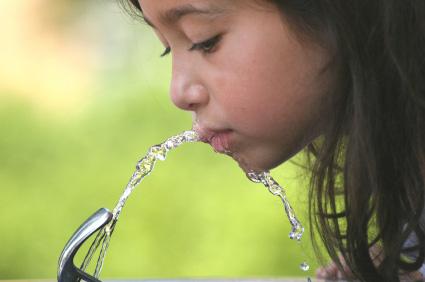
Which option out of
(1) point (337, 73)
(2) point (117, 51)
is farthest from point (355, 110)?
(2) point (117, 51)

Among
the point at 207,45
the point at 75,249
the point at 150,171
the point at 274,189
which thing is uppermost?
the point at 207,45

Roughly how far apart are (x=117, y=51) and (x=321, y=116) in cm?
196

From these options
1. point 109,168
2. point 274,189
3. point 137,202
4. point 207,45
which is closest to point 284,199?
point 274,189

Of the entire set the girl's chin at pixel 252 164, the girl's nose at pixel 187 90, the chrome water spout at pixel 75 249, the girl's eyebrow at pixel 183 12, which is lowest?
the girl's chin at pixel 252 164

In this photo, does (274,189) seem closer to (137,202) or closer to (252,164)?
(252,164)

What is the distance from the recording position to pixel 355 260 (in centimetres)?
138

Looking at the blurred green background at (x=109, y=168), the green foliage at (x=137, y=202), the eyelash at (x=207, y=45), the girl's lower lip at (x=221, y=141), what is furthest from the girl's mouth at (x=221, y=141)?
the green foliage at (x=137, y=202)

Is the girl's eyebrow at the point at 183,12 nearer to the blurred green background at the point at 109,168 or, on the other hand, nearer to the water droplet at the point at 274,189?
the water droplet at the point at 274,189

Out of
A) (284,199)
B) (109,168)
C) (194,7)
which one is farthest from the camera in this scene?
(109,168)

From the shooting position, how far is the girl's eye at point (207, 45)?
1279mm

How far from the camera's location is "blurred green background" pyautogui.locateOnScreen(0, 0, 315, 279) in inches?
Result: 101

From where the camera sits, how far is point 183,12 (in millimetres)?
1273

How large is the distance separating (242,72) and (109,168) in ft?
5.09

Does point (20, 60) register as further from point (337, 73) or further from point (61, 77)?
point (337, 73)
